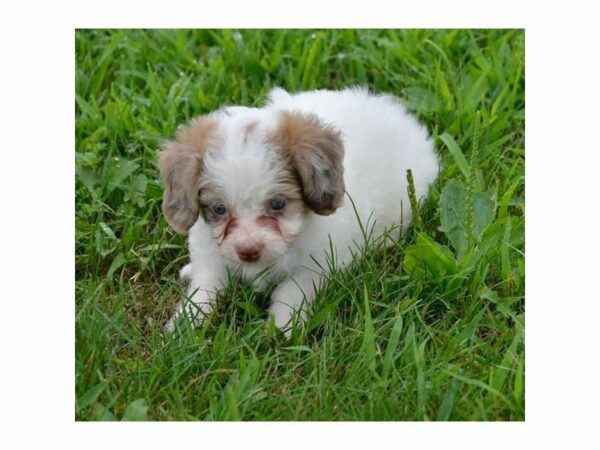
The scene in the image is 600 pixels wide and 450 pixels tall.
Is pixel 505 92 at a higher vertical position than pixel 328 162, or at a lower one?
higher

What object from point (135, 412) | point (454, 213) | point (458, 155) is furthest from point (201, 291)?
point (458, 155)

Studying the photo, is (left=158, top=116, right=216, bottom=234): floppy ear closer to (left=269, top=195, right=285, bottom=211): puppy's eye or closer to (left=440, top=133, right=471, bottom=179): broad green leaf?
(left=269, top=195, right=285, bottom=211): puppy's eye

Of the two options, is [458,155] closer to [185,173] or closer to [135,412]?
[185,173]

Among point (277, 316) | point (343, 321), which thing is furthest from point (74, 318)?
point (343, 321)

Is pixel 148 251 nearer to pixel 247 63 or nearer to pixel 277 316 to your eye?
pixel 277 316

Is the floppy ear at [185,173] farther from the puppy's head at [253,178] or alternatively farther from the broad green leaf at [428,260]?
the broad green leaf at [428,260]

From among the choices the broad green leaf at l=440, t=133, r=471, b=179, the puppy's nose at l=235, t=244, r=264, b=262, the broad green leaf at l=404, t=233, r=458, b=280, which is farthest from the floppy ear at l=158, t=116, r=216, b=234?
the broad green leaf at l=440, t=133, r=471, b=179

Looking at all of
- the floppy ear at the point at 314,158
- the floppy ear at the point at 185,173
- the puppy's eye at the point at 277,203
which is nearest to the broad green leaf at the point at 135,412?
the floppy ear at the point at 185,173
